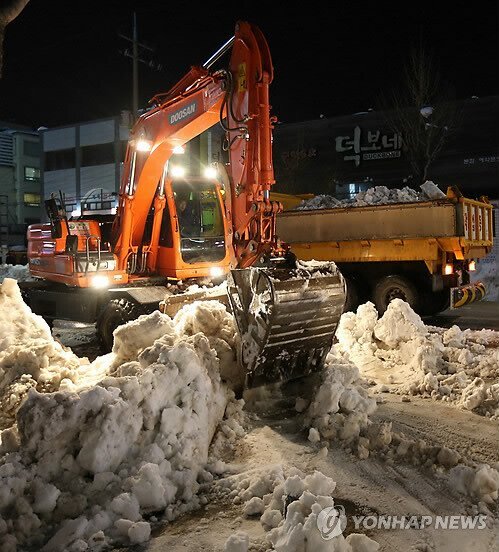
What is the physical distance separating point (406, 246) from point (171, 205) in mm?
4769

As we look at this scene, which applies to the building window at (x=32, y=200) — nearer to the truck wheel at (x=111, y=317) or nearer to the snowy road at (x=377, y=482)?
the truck wheel at (x=111, y=317)

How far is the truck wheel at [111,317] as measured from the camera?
770 cm

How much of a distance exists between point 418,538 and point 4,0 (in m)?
5.81

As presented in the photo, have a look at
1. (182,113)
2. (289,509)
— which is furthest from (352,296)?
(289,509)

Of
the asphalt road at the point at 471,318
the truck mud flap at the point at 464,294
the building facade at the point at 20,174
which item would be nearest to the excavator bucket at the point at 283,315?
the truck mud flap at the point at 464,294

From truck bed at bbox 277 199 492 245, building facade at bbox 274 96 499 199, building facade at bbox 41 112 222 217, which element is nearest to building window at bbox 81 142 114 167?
building facade at bbox 41 112 222 217

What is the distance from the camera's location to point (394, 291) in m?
11.2

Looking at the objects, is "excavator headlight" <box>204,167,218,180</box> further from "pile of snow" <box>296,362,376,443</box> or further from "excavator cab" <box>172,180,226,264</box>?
"pile of snow" <box>296,362,376,443</box>

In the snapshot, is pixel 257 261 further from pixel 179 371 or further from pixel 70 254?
pixel 70 254

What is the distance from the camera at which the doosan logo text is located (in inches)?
282

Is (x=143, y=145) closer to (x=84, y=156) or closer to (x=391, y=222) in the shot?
(x=391, y=222)

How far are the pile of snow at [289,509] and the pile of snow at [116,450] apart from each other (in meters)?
0.35

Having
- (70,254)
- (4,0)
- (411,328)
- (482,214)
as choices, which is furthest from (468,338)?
(4,0)

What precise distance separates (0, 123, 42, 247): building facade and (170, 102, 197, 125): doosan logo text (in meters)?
34.2
